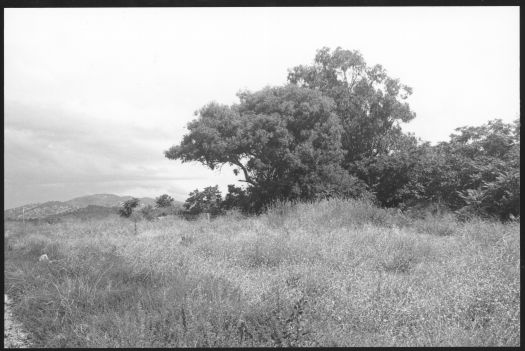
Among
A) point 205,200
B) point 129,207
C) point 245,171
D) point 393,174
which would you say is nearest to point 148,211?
point 129,207

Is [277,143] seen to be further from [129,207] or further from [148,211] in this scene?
[129,207]

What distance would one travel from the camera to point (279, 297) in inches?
163

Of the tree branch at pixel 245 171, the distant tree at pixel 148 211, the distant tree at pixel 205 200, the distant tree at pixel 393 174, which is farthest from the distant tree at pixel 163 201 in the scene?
the distant tree at pixel 393 174

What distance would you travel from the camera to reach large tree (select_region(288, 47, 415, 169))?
26562 millimetres

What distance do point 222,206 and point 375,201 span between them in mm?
8964

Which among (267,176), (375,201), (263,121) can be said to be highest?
(263,121)

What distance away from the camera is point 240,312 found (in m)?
3.83

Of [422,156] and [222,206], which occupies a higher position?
[422,156]

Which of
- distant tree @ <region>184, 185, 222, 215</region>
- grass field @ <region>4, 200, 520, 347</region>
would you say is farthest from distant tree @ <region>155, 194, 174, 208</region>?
grass field @ <region>4, 200, 520, 347</region>

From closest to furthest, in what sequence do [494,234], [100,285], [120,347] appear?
[120,347] < [100,285] < [494,234]

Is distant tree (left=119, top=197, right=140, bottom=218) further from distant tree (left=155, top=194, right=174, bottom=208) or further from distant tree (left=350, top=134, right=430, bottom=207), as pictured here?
distant tree (left=350, top=134, right=430, bottom=207)

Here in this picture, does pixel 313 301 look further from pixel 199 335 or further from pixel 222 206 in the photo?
pixel 222 206

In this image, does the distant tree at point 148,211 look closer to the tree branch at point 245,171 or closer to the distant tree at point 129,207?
the distant tree at point 129,207

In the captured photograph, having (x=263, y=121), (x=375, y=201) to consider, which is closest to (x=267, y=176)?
(x=263, y=121)
